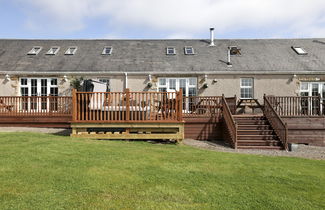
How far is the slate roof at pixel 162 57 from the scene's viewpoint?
15977mm

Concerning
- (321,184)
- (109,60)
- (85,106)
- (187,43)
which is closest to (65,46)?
(109,60)

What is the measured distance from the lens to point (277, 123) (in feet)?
34.1

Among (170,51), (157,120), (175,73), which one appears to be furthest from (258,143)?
(170,51)

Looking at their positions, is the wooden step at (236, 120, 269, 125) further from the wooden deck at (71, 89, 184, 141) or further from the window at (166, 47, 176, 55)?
the window at (166, 47, 176, 55)

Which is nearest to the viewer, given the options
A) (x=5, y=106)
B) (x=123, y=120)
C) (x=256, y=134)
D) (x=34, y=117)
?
(x=123, y=120)

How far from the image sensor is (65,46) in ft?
63.9

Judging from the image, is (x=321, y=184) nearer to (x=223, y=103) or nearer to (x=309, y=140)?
(x=223, y=103)

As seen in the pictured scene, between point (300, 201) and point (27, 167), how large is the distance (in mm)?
5272

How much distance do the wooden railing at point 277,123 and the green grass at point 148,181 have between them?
2.55 m

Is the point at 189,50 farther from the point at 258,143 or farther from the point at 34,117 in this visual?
the point at 34,117

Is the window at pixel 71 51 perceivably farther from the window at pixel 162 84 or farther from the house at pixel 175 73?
the window at pixel 162 84

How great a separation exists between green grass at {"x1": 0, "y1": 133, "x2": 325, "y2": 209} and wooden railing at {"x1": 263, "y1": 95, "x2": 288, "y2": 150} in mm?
2547

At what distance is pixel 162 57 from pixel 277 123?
31.4 feet

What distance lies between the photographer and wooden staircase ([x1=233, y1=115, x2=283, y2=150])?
9.88 metres
